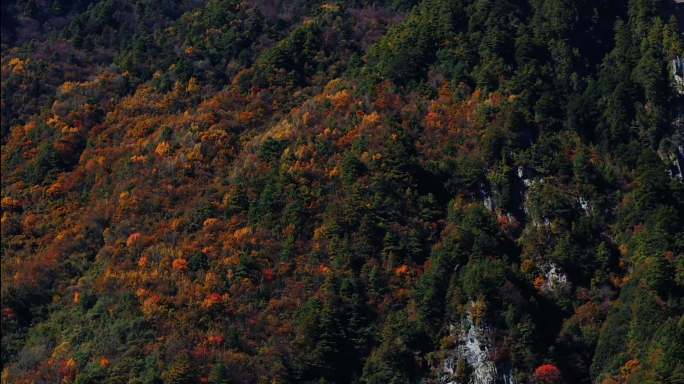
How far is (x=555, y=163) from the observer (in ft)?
222

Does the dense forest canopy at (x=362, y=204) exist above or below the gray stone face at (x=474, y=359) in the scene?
above

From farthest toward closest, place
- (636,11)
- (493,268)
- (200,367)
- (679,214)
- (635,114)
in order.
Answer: (636,11), (635,114), (679,214), (493,268), (200,367)

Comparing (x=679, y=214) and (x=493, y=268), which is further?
(x=679, y=214)

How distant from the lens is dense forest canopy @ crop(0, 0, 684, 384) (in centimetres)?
5747

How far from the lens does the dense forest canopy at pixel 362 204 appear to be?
189 feet

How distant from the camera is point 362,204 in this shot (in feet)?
213

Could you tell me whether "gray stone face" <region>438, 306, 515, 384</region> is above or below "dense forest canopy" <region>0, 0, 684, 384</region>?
below

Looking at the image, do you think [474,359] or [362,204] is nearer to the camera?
[474,359]

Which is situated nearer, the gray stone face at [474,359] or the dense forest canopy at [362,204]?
the gray stone face at [474,359]

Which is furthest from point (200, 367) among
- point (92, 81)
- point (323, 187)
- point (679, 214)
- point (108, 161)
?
point (92, 81)

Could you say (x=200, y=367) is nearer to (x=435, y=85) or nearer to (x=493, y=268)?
(x=493, y=268)

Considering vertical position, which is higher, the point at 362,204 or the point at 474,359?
the point at 362,204

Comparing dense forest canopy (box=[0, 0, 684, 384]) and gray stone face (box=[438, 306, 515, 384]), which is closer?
gray stone face (box=[438, 306, 515, 384])

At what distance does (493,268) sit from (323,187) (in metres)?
15.6
